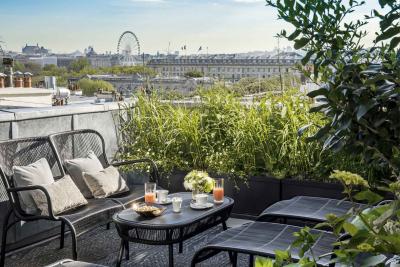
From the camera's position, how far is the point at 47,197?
334 cm

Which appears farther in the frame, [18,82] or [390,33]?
[18,82]

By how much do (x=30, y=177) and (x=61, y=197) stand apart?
0.29m

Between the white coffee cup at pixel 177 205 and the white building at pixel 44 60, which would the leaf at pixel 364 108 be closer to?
the white coffee cup at pixel 177 205

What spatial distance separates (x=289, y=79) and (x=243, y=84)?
619 millimetres

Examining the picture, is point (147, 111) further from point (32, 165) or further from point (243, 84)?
point (32, 165)

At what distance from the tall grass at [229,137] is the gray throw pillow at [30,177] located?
Result: 1.28 meters

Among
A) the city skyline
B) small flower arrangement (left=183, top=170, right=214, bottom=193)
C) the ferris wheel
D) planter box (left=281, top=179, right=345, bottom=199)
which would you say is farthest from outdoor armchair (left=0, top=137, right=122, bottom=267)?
the ferris wheel

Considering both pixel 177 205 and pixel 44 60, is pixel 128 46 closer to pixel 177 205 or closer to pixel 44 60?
pixel 44 60

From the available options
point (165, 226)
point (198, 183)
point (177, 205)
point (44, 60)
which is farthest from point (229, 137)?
point (44, 60)

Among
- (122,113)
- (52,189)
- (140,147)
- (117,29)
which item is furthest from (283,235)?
(117,29)

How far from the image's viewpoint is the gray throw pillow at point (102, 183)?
4.09 metres

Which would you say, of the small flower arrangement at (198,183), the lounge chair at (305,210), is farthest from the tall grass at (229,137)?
the small flower arrangement at (198,183)

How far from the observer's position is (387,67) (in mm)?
1141

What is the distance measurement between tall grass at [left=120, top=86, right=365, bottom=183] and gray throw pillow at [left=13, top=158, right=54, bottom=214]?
128 cm
